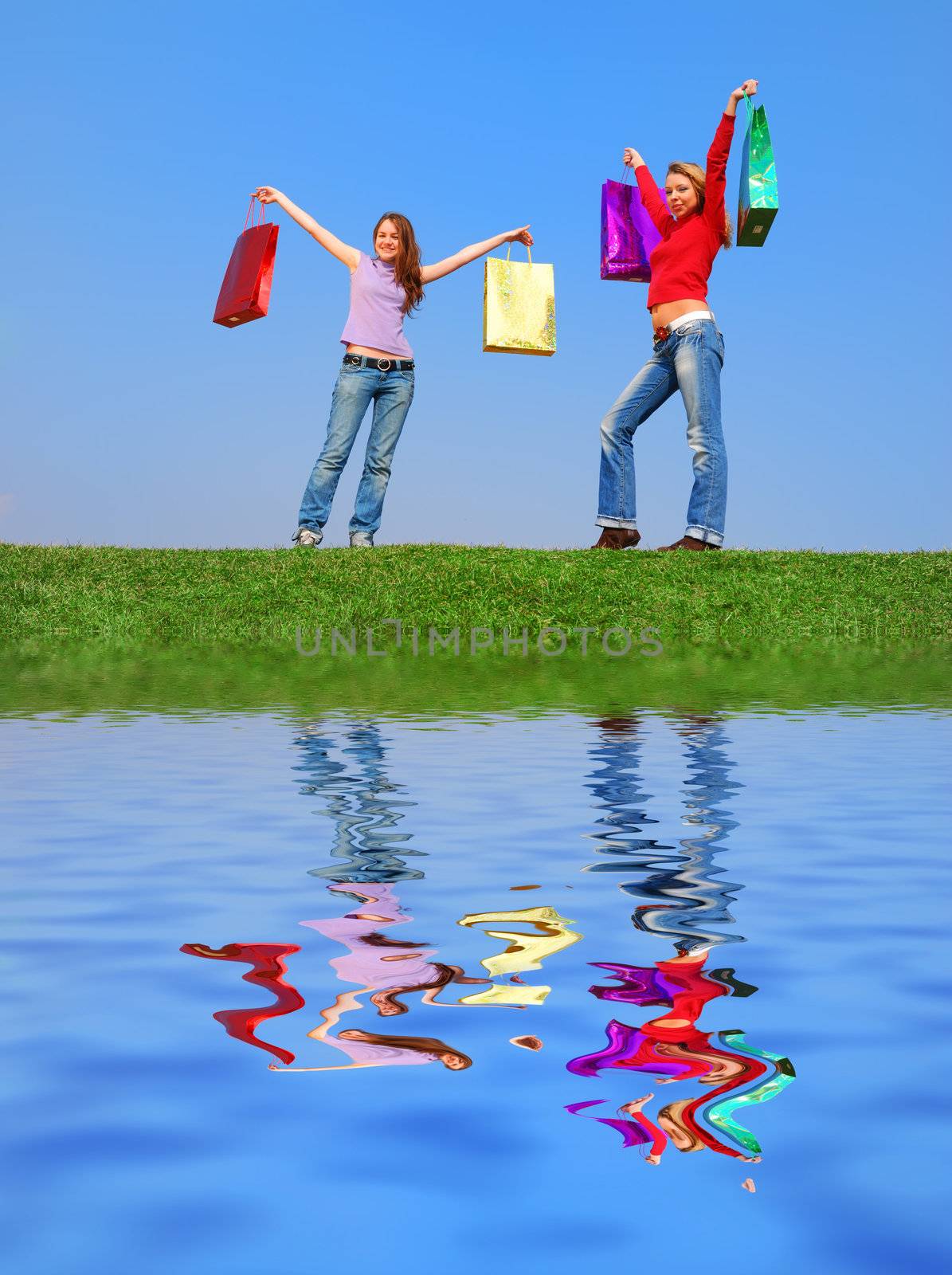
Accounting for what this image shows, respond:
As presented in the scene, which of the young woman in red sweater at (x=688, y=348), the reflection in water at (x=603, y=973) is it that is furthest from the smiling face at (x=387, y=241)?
the reflection in water at (x=603, y=973)

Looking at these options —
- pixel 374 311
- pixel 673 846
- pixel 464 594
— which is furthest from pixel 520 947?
pixel 374 311

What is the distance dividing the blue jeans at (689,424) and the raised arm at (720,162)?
800 millimetres

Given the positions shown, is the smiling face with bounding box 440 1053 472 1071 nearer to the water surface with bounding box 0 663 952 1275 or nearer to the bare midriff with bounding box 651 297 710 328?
the water surface with bounding box 0 663 952 1275

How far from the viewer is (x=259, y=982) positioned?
225cm

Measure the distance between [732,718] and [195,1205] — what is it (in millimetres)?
4546

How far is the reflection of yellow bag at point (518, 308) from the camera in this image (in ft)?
33.9

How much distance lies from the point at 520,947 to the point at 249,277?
28.5ft

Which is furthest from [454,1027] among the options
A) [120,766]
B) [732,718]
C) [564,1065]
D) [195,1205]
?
[732,718]

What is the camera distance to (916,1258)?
1.46 meters

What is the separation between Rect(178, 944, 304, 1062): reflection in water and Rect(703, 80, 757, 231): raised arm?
854 cm

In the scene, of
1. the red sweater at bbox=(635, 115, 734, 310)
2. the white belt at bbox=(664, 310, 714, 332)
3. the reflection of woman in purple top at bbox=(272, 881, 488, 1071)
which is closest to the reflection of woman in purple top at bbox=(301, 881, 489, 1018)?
the reflection of woman in purple top at bbox=(272, 881, 488, 1071)

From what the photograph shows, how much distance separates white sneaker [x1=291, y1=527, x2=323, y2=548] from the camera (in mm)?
11086

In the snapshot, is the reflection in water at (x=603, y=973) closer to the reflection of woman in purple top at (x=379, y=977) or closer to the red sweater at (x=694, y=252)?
the reflection of woman in purple top at (x=379, y=977)

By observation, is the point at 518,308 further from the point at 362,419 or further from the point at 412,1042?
the point at 412,1042
